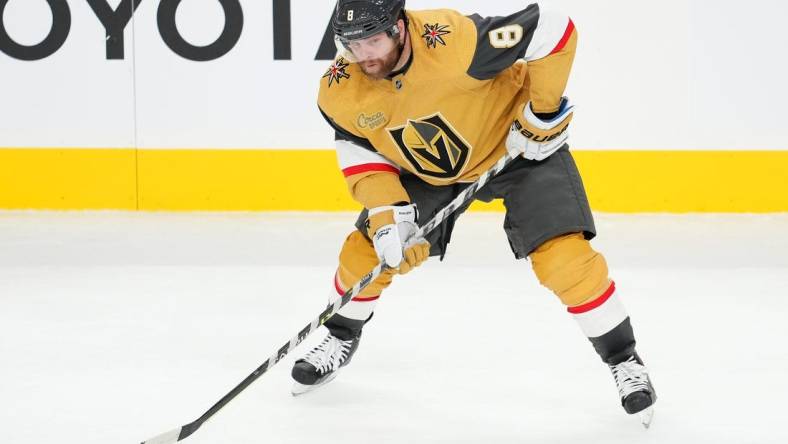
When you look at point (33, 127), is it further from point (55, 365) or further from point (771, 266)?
point (771, 266)

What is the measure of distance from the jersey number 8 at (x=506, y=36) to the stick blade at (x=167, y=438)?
3.23ft

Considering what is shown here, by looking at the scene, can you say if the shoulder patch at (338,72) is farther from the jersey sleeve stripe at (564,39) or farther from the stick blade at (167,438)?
the stick blade at (167,438)

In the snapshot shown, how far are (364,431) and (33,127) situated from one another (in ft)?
9.90

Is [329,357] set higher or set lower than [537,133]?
lower

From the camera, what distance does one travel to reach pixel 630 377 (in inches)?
86.7

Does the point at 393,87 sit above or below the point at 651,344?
above

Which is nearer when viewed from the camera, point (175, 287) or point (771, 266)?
point (175, 287)

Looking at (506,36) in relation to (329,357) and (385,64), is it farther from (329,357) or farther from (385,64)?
(329,357)

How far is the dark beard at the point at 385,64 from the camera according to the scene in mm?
2148

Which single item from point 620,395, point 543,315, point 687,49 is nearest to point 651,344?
point 543,315

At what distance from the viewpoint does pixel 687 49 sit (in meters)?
4.48

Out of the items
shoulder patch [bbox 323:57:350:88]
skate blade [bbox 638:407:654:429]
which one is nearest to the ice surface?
skate blade [bbox 638:407:654:429]

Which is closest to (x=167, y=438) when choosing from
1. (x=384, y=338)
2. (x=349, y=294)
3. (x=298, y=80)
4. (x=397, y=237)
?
(x=349, y=294)

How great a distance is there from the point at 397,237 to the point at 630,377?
0.56 meters
